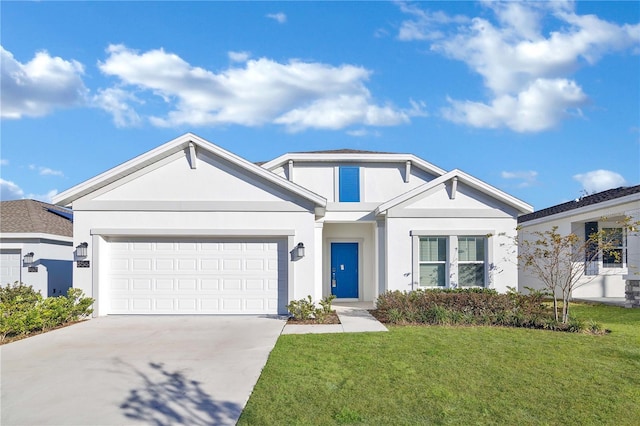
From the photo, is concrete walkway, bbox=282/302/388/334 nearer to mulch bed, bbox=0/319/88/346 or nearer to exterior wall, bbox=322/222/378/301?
exterior wall, bbox=322/222/378/301

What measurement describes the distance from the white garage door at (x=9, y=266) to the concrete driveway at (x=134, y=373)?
20.1 ft

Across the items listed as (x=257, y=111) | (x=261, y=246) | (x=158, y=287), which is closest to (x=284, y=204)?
(x=261, y=246)

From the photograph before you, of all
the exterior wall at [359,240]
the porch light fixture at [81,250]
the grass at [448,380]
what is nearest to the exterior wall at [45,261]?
the porch light fixture at [81,250]

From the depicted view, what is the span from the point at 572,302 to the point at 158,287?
14.8 m

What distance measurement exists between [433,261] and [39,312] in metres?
10.7

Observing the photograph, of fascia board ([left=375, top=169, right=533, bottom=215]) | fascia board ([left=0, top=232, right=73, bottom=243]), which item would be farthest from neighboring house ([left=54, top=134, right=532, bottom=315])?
fascia board ([left=0, top=232, right=73, bottom=243])

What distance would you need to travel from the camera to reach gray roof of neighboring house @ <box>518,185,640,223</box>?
51.3 feet

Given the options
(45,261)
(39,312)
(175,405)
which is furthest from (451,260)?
(45,261)

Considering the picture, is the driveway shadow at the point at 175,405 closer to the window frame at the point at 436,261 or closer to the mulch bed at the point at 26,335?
the mulch bed at the point at 26,335

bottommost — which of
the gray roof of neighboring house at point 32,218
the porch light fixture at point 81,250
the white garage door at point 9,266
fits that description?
the white garage door at point 9,266

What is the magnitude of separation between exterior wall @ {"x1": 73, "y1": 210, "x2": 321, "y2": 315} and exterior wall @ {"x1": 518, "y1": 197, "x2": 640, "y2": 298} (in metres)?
9.24

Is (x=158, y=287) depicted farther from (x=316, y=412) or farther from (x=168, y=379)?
(x=316, y=412)

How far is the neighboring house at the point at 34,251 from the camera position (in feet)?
48.6

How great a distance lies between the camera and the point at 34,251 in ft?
49.0
